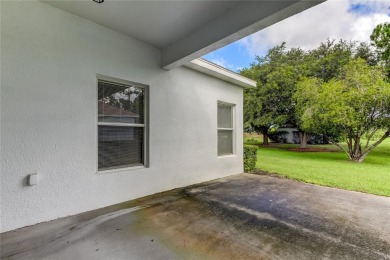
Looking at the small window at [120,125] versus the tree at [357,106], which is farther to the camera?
the tree at [357,106]

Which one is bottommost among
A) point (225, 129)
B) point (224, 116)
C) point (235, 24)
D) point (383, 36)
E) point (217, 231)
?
point (217, 231)

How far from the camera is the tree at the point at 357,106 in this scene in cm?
855

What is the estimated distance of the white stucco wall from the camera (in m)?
2.55

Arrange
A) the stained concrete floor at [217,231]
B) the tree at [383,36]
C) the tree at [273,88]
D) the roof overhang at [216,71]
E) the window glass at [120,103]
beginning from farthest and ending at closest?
the tree at [273,88] → the tree at [383,36] → the roof overhang at [216,71] → the window glass at [120,103] → the stained concrete floor at [217,231]

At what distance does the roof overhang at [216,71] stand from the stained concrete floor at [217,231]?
308cm

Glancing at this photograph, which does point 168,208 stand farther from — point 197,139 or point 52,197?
point 197,139

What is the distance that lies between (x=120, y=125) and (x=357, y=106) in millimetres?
10294

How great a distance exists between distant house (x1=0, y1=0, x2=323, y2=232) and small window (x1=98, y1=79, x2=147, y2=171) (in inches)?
0.7

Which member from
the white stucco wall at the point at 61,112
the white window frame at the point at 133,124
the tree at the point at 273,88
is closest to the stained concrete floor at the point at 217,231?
the white stucco wall at the point at 61,112

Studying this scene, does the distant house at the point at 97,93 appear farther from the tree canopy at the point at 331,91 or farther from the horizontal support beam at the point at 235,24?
the tree canopy at the point at 331,91

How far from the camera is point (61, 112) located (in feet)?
9.66

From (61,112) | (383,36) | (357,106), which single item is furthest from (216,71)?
(357,106)

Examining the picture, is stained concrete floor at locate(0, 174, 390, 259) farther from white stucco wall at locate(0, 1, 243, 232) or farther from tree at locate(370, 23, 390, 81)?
tree at locate(370, 23, 390, 81)

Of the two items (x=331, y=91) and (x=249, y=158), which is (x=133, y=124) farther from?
(x=331, y=91)
